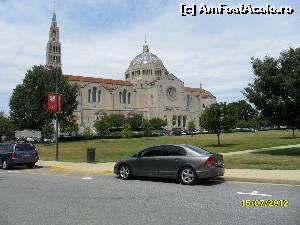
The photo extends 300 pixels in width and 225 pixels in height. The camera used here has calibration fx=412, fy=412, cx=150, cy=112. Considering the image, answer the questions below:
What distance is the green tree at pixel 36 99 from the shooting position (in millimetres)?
67438

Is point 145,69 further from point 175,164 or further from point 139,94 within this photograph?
point 175,164

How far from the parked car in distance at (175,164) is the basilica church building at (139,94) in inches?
3961

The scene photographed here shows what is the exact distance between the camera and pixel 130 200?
11.2 meters

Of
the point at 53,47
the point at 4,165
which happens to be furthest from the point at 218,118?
the point at 53,47

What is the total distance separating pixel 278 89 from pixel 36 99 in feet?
161

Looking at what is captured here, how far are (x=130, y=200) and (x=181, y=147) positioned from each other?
14.9 feet

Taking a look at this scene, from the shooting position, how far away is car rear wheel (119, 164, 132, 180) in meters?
16.4

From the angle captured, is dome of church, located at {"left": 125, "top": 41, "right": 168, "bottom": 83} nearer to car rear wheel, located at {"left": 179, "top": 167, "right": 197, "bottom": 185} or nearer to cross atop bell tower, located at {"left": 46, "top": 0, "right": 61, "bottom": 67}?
cross atop bell tower, located at {"left": 46, "top": 0, "right": 61, "bottom": 67}

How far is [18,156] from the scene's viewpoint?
23.8 m

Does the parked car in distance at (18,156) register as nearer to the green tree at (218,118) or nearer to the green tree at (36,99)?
the green tree at (218,118)

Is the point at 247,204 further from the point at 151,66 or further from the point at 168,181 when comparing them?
the point at 151,66

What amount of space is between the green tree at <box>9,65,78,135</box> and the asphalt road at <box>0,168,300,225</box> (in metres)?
53.7
